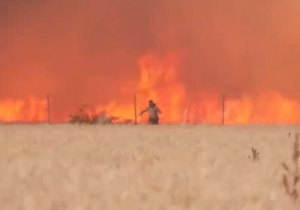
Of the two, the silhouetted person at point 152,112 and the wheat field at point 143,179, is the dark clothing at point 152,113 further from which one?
the wheat field at point 143,179

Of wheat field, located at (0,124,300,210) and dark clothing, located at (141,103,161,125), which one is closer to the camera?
wheat field, located at (0,124,300,210)

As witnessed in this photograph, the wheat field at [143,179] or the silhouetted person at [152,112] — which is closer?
the wheat field at [143,179]

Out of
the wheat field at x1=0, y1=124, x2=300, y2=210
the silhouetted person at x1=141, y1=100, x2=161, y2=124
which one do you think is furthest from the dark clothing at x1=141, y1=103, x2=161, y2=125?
the wheat field at x1=0, y1=124, x2=300, y2=210

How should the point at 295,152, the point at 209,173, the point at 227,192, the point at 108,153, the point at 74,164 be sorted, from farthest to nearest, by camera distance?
the point at 108,153
the point at 74,164
the point at 209,173
the point at 227,192
the point at 295,152

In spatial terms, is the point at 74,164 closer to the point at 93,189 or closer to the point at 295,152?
the point at 93,189

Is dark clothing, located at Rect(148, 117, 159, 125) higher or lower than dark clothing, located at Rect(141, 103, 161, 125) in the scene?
lower

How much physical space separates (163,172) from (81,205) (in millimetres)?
2394

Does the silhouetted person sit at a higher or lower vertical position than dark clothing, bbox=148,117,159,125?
higher

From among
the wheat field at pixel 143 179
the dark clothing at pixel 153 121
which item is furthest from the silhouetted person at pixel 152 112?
the wheat field at pixel 143 179

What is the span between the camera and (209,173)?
805 centimetres

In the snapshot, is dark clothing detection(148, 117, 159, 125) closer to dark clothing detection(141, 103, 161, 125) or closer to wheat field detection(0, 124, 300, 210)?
dark clothing detection(141, 103, 161, 125)

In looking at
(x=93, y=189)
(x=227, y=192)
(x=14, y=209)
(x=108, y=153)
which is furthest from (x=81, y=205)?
(x=108, y=153)

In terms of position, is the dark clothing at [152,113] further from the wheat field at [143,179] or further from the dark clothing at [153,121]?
the wheat field at [143,179]

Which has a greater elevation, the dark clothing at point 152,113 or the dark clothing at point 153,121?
the dark clothing at point 152,113
